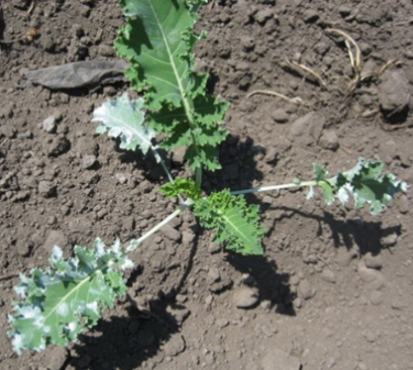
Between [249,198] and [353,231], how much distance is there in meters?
0.80

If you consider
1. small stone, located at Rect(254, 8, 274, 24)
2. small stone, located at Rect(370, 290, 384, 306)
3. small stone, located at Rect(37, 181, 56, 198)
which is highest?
small stone, located at Rect(254, 8, 274, 24)

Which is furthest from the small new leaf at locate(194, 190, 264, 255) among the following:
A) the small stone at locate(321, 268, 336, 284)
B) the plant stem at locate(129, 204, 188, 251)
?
the small stone at locate(321, 268, 336, 284)

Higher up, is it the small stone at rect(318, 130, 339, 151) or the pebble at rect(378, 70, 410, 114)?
the pebble at rect(378, 70, 410, 114)

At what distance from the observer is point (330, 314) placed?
421 centimetres

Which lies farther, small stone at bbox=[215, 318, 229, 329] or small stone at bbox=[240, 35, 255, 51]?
small stone at bbox=[240, 35, 255, 51]

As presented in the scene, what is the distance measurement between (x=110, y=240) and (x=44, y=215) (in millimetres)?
485

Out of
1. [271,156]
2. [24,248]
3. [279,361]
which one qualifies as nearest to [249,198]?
[271,156]

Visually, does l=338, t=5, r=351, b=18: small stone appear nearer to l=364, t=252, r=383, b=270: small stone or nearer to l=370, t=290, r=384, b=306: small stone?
l=364, t=252, r=383, b=270: small stone

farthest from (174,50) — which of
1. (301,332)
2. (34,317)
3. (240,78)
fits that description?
(301,332)

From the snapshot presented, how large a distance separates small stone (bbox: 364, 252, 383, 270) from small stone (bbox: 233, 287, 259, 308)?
852 mm

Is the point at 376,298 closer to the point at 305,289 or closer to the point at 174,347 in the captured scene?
the point at 305,289

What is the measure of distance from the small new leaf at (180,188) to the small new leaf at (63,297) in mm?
518

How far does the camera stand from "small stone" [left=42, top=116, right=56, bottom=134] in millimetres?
4082

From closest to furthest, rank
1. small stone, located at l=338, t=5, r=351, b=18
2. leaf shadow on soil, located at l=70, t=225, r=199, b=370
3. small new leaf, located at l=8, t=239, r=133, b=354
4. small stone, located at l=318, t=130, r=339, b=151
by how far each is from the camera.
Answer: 1. small new leaf, located at l=8, t=239, r=133, b=354
2. leaf shadow on soil, located at l=70, t=225, r=199, b=370
3. small stone, located at l=318, t=130, r=339, b=151
4. small stone, located at l=338, t=5, r=351, b=18
